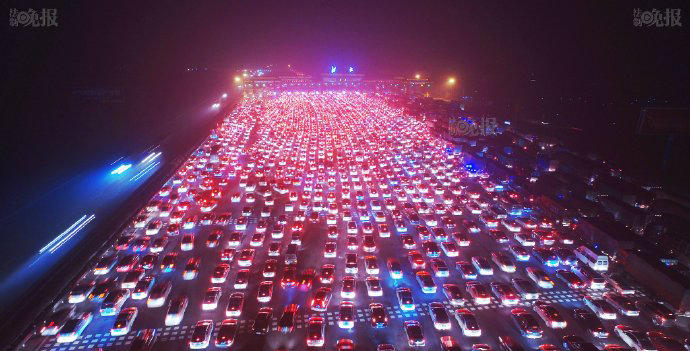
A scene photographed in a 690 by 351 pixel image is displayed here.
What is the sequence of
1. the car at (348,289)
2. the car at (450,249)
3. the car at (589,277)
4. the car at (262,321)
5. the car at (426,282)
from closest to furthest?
the car at (262,321) → the car at (348,289) → the car at (426,282) → the car at (589,277) → the car at (450,249)

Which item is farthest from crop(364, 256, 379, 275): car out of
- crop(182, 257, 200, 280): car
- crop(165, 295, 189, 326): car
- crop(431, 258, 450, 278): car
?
crop(182, 257, 200, 280): car

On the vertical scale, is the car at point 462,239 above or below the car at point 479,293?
above

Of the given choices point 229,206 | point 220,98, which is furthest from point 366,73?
point 229,206

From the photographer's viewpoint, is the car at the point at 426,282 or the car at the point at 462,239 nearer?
the car at the point at 426,282

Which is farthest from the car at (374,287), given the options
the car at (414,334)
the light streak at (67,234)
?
the light streak at (67,234)

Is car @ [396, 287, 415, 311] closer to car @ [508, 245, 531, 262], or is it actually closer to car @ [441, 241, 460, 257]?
car @ [441, 241, 460, 257]

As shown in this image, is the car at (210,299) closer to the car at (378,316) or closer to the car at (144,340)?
the car at (144,340)
